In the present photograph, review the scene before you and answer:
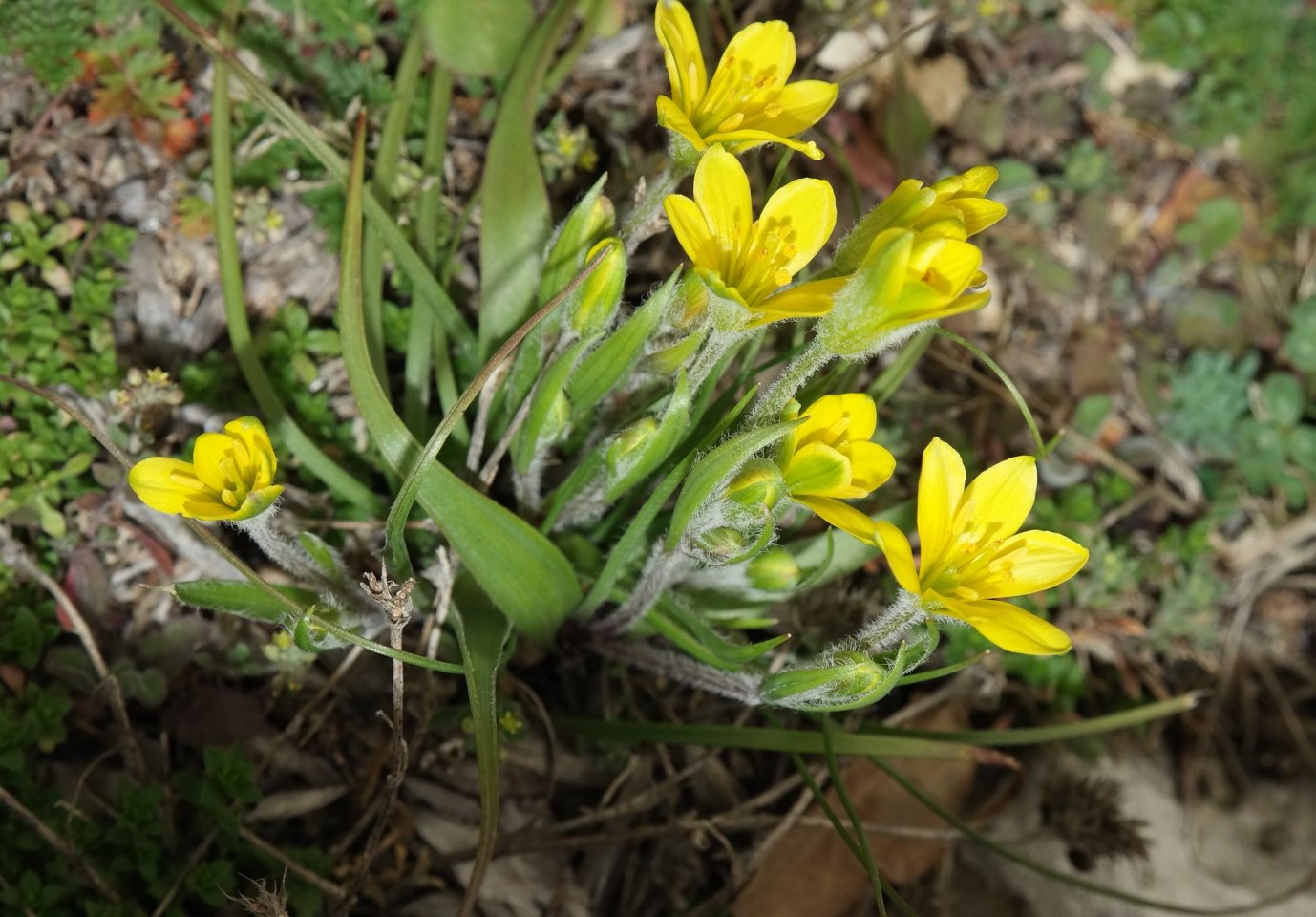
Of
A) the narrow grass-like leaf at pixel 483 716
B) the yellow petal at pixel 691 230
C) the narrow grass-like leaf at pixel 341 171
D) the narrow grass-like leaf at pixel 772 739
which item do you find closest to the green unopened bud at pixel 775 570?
the narrow grass-like leaf at pixel 772 739

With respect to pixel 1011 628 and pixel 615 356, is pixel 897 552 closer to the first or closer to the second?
pixel 1011 628

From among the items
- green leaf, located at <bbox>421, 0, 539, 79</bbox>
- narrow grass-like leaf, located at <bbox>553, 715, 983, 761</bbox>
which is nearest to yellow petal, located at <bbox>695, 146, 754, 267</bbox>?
narrow grass-like leaf, located at <bbox>553, 715, 983, 761</bbox>

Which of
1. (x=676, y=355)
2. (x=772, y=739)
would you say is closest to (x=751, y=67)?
(x=676, y=355)

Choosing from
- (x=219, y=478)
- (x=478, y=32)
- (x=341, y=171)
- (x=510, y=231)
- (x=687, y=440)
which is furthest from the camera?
(x=478, y=32)

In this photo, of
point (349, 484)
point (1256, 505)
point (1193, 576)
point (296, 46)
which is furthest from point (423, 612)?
point (1256, 505)

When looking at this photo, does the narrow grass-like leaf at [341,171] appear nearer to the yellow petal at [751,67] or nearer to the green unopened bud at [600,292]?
the green unopened bud at [600,292]

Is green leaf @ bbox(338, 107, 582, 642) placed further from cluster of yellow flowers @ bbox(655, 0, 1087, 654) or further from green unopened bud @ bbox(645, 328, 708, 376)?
cluster of yellow flowers @ bbox(655, 0, 1087, 654)
